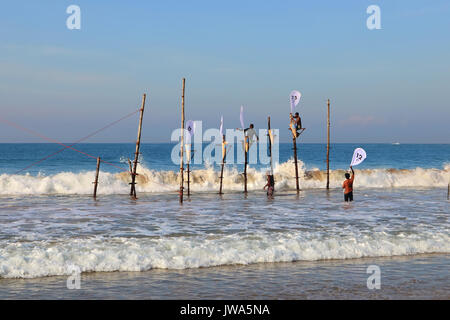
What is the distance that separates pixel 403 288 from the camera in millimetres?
8883

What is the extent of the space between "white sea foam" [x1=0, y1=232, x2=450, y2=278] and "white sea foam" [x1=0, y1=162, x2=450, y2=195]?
18.1 m

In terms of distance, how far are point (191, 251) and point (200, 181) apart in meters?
25.5

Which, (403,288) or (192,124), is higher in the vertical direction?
(192,124)

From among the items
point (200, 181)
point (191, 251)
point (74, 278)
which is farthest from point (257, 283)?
point (200, 181)

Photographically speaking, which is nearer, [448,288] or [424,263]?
[448,288]

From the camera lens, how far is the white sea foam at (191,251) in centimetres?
1049

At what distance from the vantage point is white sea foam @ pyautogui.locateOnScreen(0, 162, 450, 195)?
30578 mm

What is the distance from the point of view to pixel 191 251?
1164cm

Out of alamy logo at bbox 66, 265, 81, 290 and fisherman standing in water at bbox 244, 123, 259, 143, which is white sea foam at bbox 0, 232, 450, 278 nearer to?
alamy logo at bbox 66, 265, 81, 290

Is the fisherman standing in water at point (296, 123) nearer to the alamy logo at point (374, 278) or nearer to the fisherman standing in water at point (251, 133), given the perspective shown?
the fisherman standing in water at point (251, 133)
